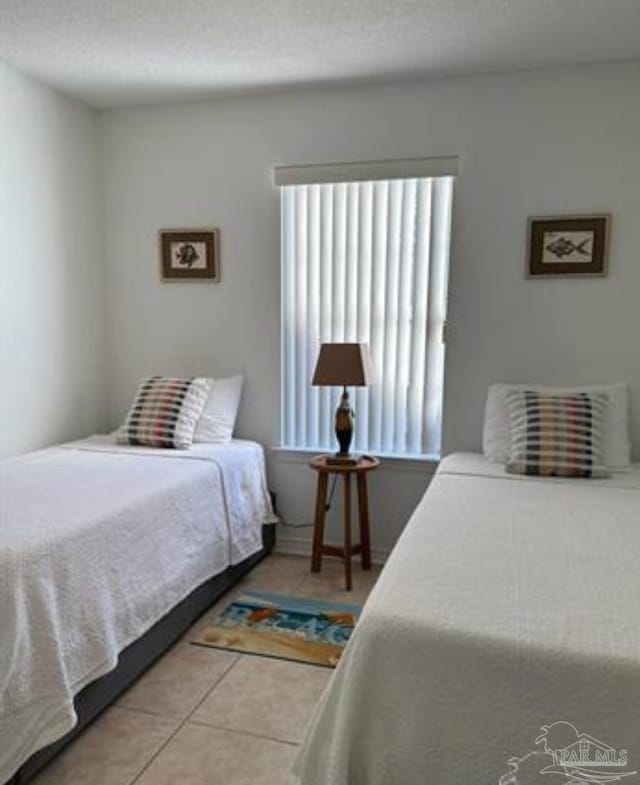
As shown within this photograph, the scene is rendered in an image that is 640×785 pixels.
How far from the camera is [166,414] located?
310 centimetres

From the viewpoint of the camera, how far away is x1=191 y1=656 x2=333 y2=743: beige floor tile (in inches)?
76.8

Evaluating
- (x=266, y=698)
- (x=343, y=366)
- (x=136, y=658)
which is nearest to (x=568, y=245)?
(x=343, y=366)

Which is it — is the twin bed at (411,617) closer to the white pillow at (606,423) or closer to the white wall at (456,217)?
the white pillow at (606,423)

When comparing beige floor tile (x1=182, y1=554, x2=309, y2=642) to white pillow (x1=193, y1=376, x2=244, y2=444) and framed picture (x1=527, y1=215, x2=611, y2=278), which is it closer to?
white pillow (x1=193, y1=376, x2=244, y2=444)

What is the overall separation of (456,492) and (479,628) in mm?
1014

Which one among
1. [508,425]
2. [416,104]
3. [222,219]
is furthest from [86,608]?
Result: [416,104]

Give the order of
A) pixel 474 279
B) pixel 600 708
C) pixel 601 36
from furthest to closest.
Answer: pixel 474 279, pixel 601 36, pixel 600 708

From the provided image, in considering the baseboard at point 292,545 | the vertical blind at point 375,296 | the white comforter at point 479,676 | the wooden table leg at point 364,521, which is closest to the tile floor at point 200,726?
the white comforter at point 479,676

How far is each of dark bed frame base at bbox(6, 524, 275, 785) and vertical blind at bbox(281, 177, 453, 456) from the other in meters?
1.03

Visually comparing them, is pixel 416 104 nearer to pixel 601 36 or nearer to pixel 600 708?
pixel 601 36

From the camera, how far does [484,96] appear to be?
114 inches

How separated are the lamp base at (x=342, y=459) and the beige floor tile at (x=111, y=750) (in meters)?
1.37

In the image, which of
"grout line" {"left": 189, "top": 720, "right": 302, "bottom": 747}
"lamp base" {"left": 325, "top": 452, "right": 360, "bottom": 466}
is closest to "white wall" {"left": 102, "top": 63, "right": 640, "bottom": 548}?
"lamp base" {"left": 325, "top": 452, "right": 360, "bottom": 466}

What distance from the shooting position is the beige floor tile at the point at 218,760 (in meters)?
1.72
